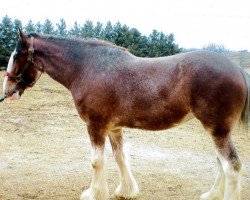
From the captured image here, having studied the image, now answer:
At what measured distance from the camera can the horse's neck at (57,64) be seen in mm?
5250

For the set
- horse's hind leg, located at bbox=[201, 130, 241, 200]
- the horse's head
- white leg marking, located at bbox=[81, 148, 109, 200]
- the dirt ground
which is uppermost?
the horse's head

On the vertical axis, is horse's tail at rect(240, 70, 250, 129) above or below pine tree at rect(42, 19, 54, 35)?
above

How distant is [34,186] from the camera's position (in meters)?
5.73

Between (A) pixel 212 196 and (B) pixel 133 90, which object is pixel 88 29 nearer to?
(B) pixel 133 90

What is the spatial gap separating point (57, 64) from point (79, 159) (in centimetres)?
244

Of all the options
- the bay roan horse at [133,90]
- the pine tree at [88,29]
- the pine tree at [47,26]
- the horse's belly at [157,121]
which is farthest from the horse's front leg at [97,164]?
the pine tree at [47,26]

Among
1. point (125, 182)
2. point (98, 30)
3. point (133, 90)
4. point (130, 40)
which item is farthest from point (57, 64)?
point (98, 30)

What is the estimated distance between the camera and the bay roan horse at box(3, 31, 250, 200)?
14.1 ft

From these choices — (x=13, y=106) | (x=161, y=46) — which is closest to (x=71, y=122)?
(x=13, y=106)

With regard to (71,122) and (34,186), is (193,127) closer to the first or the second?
(71,122)

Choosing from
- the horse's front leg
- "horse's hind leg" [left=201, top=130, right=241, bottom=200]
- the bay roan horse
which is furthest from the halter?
"horse's hind leg" [left=201, top=130, right=241, bottom=200]

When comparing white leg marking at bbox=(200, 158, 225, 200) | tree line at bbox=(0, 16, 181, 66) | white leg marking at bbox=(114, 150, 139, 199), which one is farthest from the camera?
tree line at bbox=(0, 16, 181, 66)

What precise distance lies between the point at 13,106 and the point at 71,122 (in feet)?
9.11

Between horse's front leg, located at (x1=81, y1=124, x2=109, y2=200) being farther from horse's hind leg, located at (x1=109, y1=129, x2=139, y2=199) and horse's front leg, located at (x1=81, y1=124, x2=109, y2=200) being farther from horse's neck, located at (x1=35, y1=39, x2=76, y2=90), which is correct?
horse's neck, located at (x1=35, y1=39, x2=76, y2=90)
